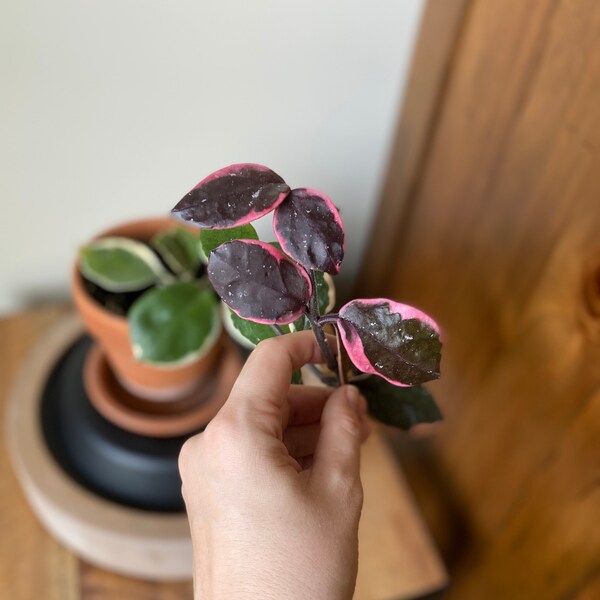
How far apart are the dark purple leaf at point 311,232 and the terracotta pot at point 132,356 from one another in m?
0.38

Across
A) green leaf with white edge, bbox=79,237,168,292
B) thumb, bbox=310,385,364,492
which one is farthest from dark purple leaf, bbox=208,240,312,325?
green leaf with white edge, bbox=79,237,168,292

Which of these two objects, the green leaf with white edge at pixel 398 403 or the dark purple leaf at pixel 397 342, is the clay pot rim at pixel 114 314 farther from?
the dark purple leaf at pixel 397 342

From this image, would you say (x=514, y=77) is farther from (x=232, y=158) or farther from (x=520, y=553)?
(x=520, y=553)

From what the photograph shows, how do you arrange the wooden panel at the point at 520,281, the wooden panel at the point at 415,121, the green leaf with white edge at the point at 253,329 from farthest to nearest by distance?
the wooden panel at the point at 415,121 < the wooden panel at the point at 520,281 < the green leaf with white edge at the point at 253,329

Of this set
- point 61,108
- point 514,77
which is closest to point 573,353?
point 514,77

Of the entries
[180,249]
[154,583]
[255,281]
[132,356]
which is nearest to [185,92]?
[180,249]

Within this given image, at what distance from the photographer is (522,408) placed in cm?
62

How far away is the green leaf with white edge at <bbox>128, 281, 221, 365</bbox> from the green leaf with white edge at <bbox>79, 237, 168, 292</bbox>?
4 centimetres

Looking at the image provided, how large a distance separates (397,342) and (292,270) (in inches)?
2.4

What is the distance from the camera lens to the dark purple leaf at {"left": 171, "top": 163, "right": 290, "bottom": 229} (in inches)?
10.2

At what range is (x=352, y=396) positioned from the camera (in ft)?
1.29

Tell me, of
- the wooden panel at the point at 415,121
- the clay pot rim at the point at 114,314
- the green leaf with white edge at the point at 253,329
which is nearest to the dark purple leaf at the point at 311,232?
the green leaf with white edge at the point at 253,329

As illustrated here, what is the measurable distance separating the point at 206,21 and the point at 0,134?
27cm

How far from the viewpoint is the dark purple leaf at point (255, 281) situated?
280 millimetres
